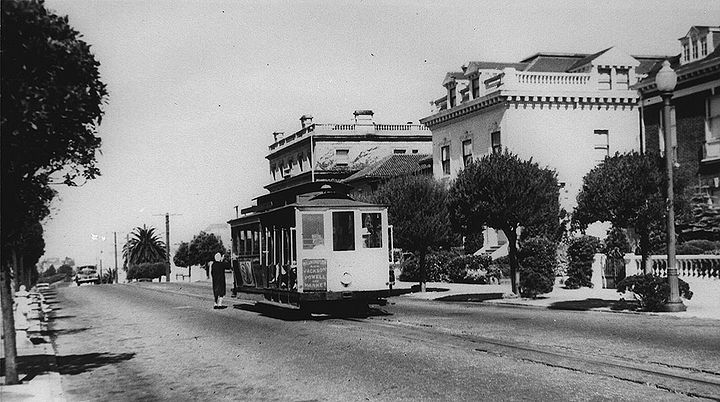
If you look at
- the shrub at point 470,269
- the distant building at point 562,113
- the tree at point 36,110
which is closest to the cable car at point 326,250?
the tree at point 36,110

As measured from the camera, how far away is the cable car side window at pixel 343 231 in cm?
1884

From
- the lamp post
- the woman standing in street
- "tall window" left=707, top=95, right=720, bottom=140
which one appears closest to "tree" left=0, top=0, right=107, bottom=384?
the lamp post

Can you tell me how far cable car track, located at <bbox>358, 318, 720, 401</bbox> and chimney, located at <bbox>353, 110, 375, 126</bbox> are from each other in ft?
187

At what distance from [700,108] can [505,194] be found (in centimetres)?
1651

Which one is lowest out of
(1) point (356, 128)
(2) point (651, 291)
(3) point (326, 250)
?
(2) point (651, 291)

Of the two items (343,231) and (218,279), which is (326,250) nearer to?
(343,231)

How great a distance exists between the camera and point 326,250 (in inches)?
732

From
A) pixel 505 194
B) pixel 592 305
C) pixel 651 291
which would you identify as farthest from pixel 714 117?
pixel 651 291

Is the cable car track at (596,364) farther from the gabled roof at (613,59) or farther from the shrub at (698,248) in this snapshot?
the gabled roof at (613,59)

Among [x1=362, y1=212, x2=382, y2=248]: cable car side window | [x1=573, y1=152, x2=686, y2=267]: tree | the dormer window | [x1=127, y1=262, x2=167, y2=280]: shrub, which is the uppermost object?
the dormer window

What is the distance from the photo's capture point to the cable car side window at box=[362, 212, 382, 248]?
1917 centimetres

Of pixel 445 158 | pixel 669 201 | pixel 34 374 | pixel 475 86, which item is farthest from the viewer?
pixel 445 158

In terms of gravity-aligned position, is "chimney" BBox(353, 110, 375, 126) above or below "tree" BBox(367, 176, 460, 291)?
above

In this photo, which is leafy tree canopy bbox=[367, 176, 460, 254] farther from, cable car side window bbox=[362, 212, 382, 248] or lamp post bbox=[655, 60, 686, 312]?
lamp post bbox=[655, 60, 686, 312]
